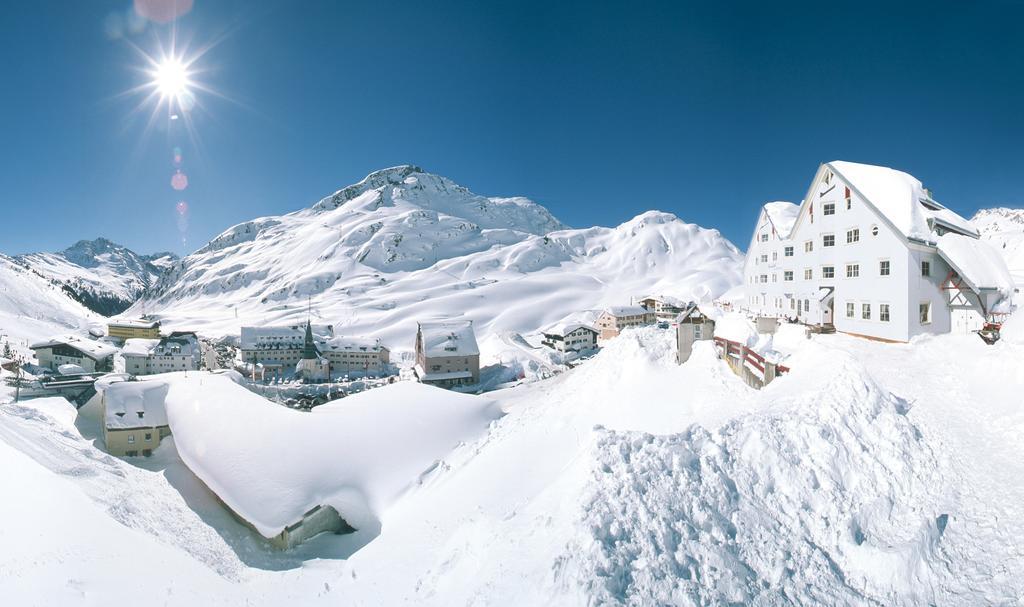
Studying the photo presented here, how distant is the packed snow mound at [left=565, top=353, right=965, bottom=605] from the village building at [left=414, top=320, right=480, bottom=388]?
54.7 m

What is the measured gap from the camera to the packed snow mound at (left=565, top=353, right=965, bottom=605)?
23.5 feet

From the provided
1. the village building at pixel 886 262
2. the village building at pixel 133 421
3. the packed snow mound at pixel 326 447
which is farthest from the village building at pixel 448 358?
the village building at pixel 886 262

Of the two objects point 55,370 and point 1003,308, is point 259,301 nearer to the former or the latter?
point 55,370

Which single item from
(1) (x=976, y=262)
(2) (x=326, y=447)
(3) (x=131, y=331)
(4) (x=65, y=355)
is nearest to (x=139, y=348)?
(4) (x=65, y=355)

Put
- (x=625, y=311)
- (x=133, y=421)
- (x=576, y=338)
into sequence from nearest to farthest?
(x=133, y=421)
(x=576, y=338)
(x=625, y=311)

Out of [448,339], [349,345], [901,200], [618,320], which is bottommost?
[349,345]

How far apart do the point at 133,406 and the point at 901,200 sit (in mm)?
51263

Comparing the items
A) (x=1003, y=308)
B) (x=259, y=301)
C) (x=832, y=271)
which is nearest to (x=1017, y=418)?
(x=1003, y=308)

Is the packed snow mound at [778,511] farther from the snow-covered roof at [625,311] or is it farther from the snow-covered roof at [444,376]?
the snow-covered roof at [625,311]

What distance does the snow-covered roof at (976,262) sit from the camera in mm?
15859

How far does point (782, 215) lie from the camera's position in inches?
1099

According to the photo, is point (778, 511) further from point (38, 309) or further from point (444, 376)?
point (38, 309)

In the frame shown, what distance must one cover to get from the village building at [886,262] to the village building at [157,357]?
93205mm

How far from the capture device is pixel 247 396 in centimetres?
3039
